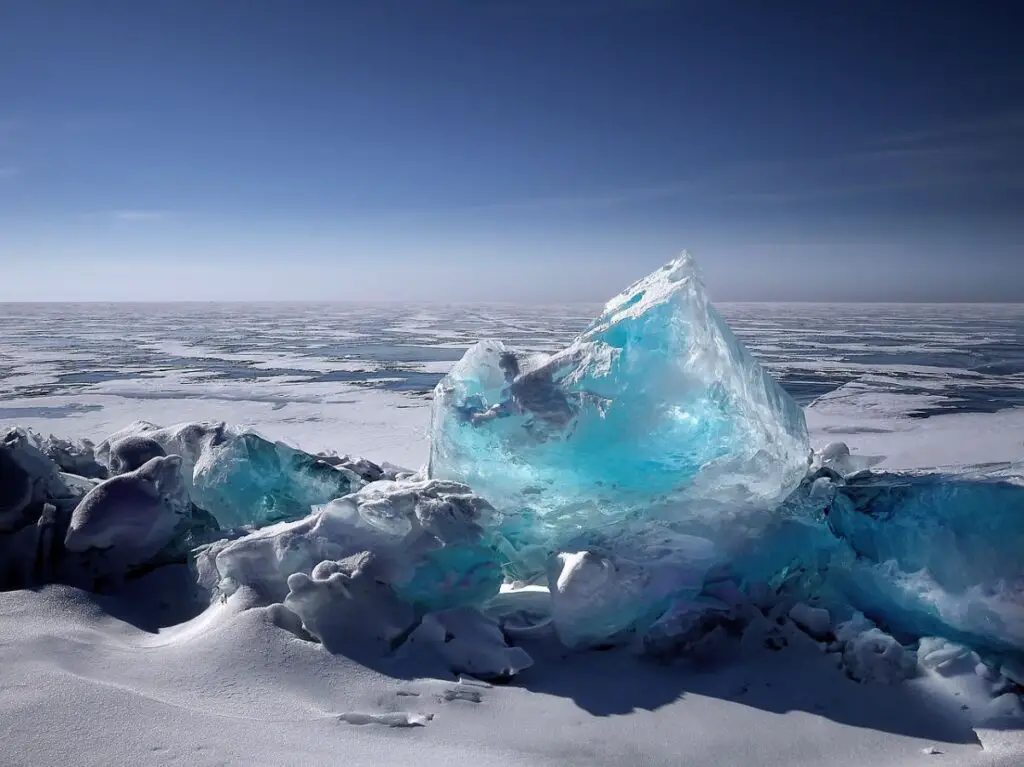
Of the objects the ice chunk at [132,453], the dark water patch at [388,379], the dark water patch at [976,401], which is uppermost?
the ice chunk at [132,453]

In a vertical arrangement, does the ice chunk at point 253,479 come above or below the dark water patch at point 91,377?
above

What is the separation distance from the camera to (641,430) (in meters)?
3.04

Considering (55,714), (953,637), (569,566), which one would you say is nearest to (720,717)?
(569,566)

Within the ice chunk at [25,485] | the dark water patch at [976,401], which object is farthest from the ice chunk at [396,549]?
the dark water patch at [976,401]

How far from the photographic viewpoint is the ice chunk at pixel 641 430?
9.77 ft

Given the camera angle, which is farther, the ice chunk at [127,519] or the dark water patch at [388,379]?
the dark water patch at [388,379]

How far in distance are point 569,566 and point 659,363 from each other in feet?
3.41

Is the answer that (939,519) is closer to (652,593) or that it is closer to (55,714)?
(652,593)

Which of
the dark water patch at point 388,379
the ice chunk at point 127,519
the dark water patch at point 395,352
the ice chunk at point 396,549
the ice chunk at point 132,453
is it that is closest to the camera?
the ice chunk at point 396,549

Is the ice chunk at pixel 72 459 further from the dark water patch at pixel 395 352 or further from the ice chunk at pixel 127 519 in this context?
the dark water patch at pixel 395 352

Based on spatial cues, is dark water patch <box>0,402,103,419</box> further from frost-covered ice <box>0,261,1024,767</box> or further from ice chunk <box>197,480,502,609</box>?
ice chunk <box>197,480,502,609</box>

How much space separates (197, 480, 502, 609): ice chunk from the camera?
268 cm

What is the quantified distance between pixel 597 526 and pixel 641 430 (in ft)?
1.60

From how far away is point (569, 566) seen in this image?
8.50ft
